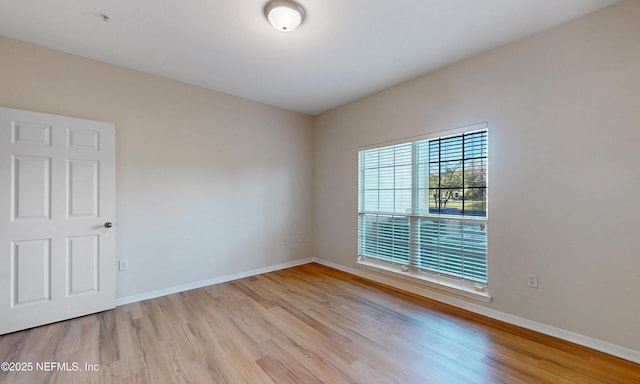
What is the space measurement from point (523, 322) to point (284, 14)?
3.40 meters

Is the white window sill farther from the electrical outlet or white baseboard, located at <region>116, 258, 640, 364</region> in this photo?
the electrical outlet

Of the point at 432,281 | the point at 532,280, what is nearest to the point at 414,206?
the point at 432,281

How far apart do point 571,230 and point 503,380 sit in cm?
139

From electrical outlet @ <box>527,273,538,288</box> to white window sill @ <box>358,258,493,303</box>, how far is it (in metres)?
0.37

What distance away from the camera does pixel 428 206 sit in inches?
126

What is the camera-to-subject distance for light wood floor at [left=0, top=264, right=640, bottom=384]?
1.78m

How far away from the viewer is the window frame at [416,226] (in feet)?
8.88

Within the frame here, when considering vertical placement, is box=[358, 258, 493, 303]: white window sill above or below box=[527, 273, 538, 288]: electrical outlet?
below

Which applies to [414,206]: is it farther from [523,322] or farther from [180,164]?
[180,164]

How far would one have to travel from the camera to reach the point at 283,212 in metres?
4.44

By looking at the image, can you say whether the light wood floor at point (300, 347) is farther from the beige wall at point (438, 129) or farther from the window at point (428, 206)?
the window at point (428, 206)

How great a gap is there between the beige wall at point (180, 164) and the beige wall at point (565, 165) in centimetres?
268

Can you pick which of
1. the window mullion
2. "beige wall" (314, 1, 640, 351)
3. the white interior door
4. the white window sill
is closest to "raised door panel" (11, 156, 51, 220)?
the white interior door

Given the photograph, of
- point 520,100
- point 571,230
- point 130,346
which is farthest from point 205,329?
point 520,100
